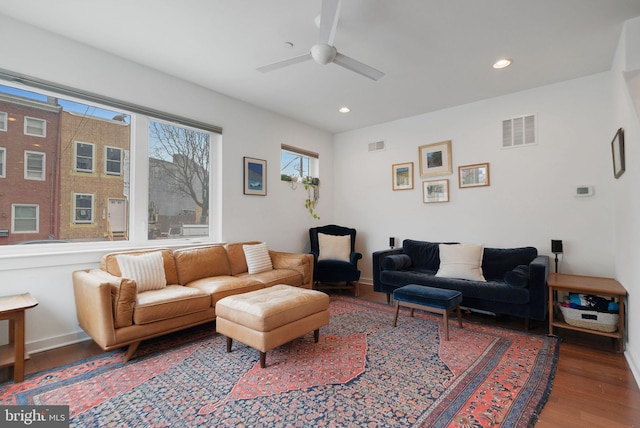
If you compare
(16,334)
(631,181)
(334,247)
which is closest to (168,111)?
(16,334)

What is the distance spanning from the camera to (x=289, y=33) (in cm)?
267

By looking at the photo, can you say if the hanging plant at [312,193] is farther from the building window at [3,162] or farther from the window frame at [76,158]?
the building window at [3,162]

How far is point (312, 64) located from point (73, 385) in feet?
11.0

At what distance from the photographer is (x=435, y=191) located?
4578mm

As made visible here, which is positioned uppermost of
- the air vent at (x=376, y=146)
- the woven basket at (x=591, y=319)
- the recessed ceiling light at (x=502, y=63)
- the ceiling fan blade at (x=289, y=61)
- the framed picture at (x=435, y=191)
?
the recessed ceiling light at (x=502, y=63)

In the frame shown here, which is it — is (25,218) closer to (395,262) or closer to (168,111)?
(168,111)

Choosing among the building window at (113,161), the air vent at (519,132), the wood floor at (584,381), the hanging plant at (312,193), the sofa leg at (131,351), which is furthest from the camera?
the hanging plant at (312,193)

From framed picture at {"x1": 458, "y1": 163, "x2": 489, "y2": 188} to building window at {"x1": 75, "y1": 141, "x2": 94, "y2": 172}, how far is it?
4507 millimetres

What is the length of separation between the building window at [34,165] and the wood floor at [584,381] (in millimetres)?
1544

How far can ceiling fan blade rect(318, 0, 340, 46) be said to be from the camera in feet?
6.37

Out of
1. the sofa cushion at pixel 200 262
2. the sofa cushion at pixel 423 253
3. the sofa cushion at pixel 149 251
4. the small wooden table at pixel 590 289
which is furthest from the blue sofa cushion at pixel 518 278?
the sofa cushion at pixel 149 251

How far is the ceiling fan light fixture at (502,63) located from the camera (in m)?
3.10

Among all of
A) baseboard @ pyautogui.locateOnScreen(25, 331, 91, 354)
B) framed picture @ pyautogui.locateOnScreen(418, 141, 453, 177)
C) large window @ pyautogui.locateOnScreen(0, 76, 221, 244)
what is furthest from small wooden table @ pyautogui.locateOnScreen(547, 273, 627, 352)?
baseboard @ pyautogui.locateOnScreen(25, 331, 91, 354)

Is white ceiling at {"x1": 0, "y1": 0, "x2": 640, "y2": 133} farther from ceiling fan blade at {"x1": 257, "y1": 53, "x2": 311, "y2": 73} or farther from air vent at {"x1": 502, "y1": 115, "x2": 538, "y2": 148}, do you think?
air vent at {"x1": 502, "y1": 115, "x2": 538, "y2": 148}
